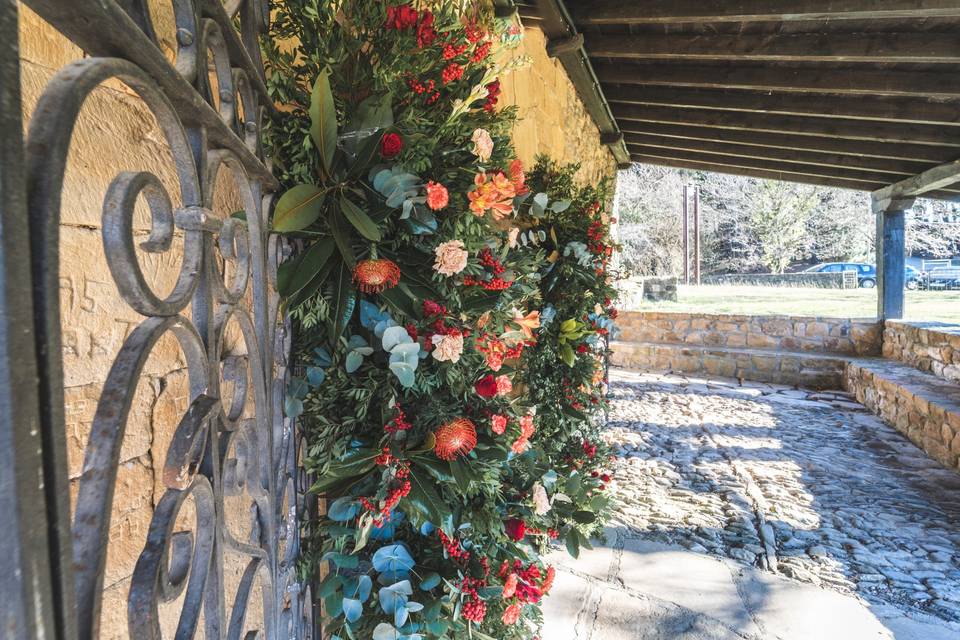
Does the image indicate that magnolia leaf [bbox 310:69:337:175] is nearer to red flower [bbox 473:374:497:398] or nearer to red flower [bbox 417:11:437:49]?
red flower [bbox 417:11:437:49]

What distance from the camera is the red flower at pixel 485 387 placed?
1042mm

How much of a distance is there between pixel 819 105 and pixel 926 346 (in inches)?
130

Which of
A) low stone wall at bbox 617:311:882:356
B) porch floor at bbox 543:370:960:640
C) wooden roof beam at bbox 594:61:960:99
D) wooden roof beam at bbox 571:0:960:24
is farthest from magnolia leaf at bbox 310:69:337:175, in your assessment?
low stone wall at bbox 617:311:882:356

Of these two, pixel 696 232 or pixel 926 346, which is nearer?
pixel 926 346

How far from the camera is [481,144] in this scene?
97 cm

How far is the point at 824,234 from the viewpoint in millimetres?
16453

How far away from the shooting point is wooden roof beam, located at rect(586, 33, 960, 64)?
228 cm

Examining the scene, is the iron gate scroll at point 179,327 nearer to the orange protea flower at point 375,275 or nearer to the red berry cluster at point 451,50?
the orange protea flower at point 375,275

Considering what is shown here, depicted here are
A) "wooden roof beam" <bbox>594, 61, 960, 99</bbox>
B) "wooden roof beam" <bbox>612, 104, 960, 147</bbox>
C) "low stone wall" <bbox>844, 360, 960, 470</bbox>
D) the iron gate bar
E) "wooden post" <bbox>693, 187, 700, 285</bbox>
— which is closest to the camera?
the iron gate bar

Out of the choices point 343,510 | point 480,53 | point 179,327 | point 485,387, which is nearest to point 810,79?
point 480,53

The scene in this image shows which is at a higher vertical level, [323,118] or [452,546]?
[323,118]

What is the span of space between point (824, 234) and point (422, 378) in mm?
19741

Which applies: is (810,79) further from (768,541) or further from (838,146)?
(768,541)

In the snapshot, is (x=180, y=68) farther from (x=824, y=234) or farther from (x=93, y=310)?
(x=824, y=234)
